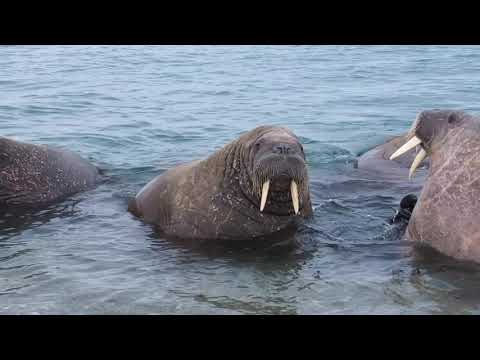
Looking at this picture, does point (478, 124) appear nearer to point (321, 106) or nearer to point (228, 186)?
point (228, 186)

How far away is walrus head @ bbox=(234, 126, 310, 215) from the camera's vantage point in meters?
7.04

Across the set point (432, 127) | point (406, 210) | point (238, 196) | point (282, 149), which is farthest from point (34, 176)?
point (432, 127)

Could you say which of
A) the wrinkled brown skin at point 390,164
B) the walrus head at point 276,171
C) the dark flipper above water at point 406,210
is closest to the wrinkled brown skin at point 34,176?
the walrus head at point 276,171

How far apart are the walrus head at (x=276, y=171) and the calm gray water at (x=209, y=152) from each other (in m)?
0.40

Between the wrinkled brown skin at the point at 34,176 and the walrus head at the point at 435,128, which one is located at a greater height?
the walrus head at the point at 435,128

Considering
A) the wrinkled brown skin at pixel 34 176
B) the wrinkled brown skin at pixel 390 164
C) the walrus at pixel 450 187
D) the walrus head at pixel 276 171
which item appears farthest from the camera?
the wrinkled brown skin at pixel 390 164

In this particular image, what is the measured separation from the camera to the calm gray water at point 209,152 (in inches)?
249

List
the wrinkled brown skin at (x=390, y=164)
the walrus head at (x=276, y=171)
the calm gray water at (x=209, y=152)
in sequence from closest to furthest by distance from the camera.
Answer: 1. the calm gray water at (x=209, y=152)
2. the walrus head at (x=276, y=171)
3. the wrinkled brown skin at (x=390, y=164)

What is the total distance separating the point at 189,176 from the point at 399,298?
2.81m

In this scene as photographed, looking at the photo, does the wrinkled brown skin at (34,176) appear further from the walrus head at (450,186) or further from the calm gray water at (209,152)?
the walrus head at (450,186)

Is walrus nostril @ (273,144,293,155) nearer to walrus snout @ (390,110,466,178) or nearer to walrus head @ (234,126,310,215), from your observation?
walrus head @ (234,126,310,215)

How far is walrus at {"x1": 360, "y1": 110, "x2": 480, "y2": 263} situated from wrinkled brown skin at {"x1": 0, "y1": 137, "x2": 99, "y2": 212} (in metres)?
4.43

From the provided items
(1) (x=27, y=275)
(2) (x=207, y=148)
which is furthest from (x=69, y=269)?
(2) (x=207, y=148)

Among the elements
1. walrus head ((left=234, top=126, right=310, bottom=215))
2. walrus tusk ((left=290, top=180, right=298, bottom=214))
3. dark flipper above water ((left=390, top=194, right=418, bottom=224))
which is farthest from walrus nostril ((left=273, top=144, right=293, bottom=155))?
dark flipper above water ((left=390, top=194, right=418, bottom=224))
